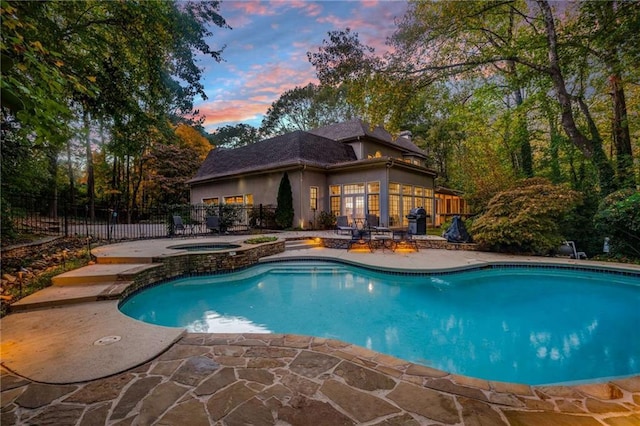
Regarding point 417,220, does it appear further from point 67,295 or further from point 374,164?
point 67,295

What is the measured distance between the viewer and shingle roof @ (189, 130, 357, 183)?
1537 cm

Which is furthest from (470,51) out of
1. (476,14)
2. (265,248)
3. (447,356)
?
(447,356)

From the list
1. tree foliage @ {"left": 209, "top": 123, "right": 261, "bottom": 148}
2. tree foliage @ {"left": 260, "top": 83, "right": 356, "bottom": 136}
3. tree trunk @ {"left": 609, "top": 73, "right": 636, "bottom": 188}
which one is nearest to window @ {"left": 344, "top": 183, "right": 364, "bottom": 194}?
tree trunk @ {"left": 609, "top": 73, "right": 636, "bottom": 188}

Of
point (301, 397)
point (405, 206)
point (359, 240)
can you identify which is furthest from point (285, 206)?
point (301, 397)

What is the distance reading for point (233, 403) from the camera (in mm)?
2096

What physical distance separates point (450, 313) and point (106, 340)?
521 centimetres

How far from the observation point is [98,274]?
534 cm

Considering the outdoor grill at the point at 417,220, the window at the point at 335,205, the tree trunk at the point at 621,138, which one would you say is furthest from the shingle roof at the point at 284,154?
the tree trunk at the point at 621,138

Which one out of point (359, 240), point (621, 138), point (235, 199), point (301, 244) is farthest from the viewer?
point (235, 199)

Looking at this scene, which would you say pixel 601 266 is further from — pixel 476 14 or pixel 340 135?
pixel 340 135

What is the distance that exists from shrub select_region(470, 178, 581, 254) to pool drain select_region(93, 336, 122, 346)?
33.5 feet

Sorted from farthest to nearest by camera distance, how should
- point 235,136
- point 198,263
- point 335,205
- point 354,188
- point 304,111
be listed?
point 235,136 → point 304,111 → point 335,205 → point 354,188 → point 198,263

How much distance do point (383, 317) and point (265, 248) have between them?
519 cm

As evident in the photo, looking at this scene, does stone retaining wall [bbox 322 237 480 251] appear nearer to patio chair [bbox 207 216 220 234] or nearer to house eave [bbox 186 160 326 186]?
house eave [bbox 186 160 326 186]
